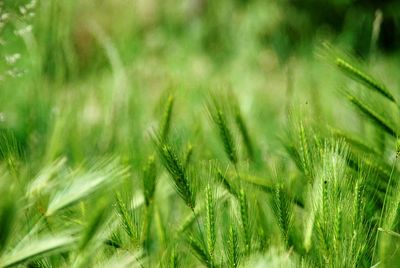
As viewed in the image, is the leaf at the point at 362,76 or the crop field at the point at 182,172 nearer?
the crop field at the point at 182,172

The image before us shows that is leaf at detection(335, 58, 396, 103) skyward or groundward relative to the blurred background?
skyward

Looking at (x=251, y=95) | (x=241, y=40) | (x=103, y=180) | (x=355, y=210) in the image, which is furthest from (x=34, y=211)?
(x=241, y=40)

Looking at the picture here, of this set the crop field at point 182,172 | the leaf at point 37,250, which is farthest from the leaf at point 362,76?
the leaf at point 37,250

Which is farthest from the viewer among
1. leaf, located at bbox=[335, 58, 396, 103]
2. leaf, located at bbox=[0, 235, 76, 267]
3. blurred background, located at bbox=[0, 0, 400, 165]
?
blurred background, located at bbox=[0, 0, 400, 165]

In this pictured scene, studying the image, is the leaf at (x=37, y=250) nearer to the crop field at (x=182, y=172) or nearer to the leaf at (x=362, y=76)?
the crop field at (x=182, y=172)

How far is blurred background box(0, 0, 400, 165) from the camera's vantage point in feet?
2.43

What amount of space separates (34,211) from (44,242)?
0.07 m

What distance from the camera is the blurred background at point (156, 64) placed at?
29.2 inches

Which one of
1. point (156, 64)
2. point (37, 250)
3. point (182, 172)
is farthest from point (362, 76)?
point (156, 64)

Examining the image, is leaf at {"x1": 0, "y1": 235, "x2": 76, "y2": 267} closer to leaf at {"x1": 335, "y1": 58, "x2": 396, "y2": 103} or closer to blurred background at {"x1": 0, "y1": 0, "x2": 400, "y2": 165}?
blurred background at {"x1": 0, "y1": 0, "x2": 400, "y2": 165}

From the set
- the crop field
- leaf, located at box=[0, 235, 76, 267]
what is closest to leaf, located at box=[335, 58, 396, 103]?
the crop field

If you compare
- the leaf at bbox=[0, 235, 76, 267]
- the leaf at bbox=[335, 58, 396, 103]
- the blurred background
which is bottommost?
the blurred background

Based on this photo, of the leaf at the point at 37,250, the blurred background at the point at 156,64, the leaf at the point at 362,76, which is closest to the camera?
the leaf at the point at 37,250

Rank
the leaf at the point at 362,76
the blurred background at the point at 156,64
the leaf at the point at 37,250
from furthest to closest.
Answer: the blurred background at the point at 156,64 → the leaf at the point at 362,76 → the leaf at the point at 37,250
